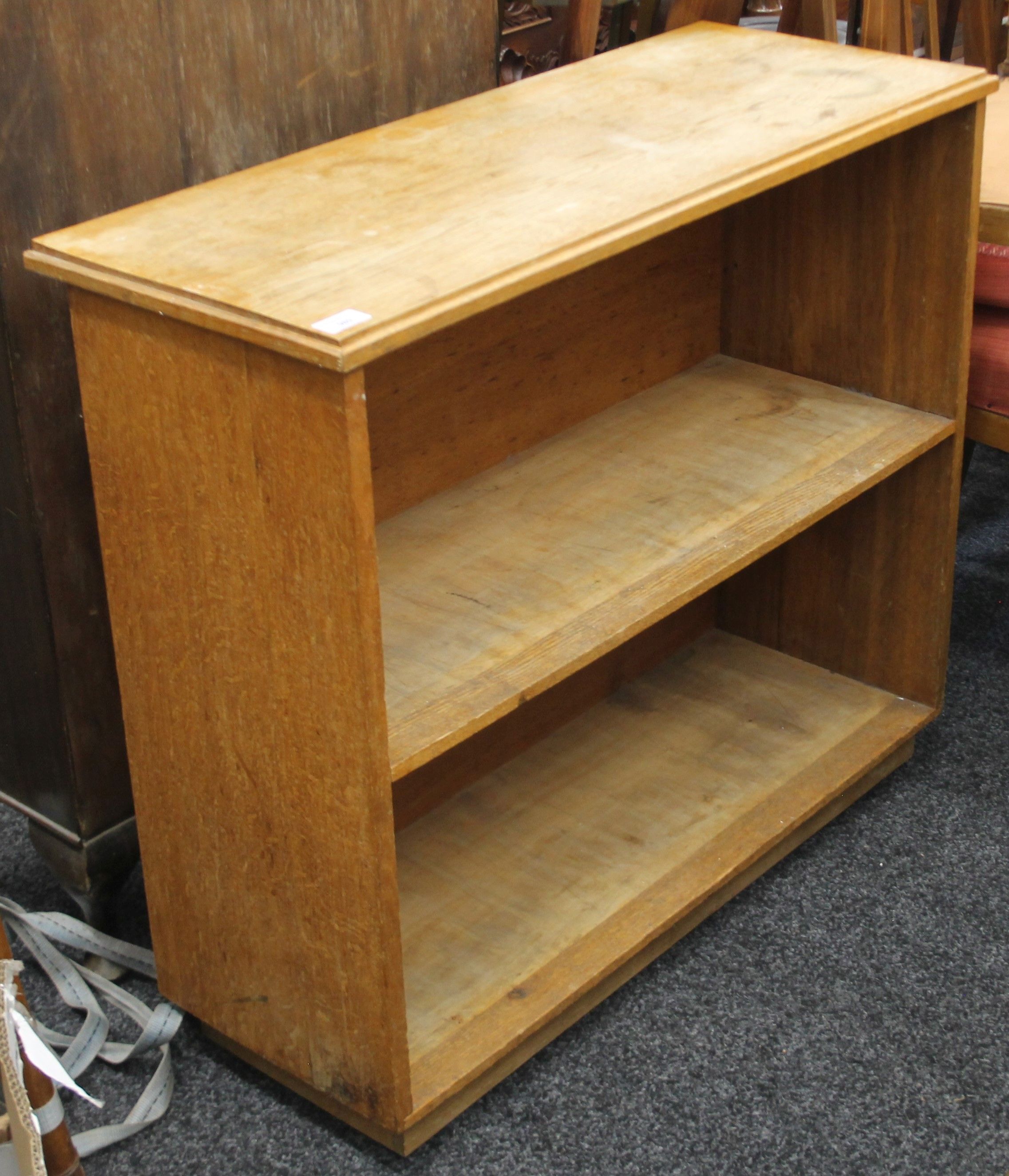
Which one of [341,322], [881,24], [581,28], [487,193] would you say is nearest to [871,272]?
[881,24]

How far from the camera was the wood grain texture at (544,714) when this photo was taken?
5.66 feet

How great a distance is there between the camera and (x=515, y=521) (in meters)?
1.57

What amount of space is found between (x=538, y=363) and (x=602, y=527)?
24cm

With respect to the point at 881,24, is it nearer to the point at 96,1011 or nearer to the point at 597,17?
A: the point at 597,17

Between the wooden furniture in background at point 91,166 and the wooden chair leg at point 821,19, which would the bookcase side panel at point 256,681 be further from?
the wooden chair leg at point 821,19

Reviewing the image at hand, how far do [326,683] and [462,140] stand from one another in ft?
1.77

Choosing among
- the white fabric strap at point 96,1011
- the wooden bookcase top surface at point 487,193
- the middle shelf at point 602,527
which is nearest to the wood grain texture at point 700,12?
the wooden bookcase top surface at point 487,193

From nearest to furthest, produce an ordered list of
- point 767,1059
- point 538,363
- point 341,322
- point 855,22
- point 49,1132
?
point 341,322 → point 49,1132 → point 767,1059 → point 538,363 → point 855,22

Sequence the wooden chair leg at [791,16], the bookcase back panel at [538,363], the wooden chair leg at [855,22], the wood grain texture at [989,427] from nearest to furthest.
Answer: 1. the bookcase back panel at [538,363]
2. the wood grain texture at [989,427]
3. the wooden chair leg at [791,16]
4. the wooden chair leg at [855,22]

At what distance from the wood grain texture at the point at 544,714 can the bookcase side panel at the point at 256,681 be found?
1.01ft

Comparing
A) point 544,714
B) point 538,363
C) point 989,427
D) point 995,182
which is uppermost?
point 995,182

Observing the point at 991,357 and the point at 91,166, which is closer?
the point at 91,166

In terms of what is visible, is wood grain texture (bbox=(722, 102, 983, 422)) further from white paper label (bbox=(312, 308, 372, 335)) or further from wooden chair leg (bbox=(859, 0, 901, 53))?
white paper label (bbox=(312, 308, 372, 335))

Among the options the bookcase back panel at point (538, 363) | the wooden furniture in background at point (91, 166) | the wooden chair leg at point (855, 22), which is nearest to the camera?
the wooden furniture in background at point (91, 166)
